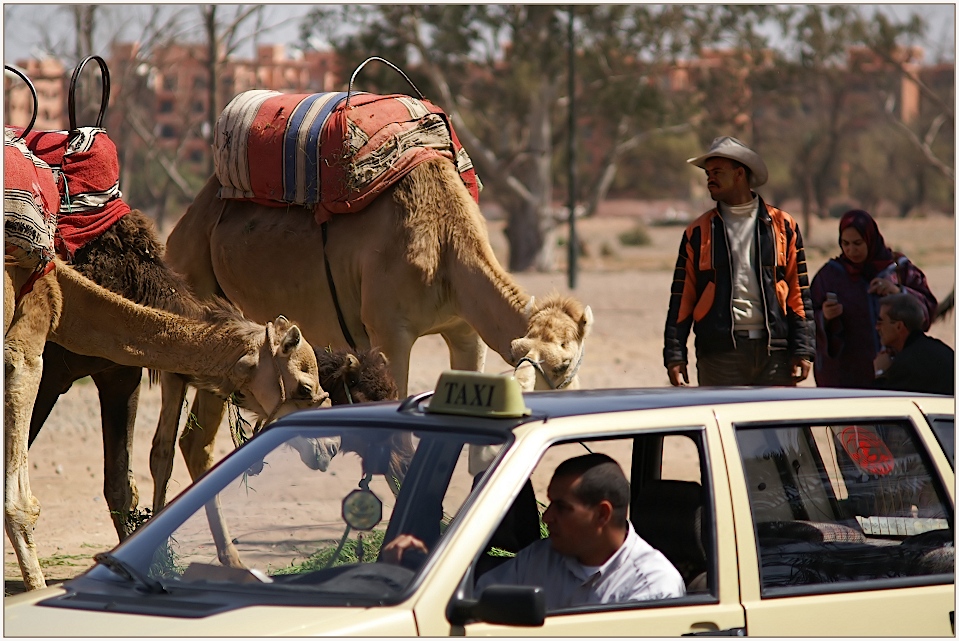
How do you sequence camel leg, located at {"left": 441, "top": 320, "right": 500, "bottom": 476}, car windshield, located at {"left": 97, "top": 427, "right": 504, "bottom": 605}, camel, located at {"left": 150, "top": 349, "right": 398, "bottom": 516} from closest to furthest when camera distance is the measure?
car windshield, located at {"left": 97, "top": 427, "right": 504, "bottom": 605}, camel, located at {"left": 150, "top": 349, "right": 398, "bottom": 516}, camel leg, located at {"left": 441, "top": 320, "right": 500, "bottom": 476}

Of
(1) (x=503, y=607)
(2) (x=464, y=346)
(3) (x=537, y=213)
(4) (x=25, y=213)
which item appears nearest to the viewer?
(1) (x=503, y=607)

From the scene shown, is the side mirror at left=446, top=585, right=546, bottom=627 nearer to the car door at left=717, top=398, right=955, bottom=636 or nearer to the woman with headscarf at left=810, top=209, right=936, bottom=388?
the car door at left=717, top=398, right=955, bottom=636

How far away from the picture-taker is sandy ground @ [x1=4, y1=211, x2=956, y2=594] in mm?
8365

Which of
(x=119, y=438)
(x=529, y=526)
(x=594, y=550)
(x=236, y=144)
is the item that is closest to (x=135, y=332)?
(x=119, y=438)

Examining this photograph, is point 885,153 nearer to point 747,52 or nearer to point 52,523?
point 747,52

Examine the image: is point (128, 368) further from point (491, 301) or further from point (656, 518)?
point (656, 518)

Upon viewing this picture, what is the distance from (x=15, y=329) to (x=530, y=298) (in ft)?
8.99

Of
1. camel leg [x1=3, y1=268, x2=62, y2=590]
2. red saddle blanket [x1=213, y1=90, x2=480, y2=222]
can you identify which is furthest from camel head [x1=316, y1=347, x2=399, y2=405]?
red saddle blanket [x1=213, y1=90, x2=480, y2=222]

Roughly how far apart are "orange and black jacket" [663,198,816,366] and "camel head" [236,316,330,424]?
1960mm

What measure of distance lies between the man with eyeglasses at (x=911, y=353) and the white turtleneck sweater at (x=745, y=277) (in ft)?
2.20

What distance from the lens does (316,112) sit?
8156 mm

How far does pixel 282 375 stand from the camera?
20.4 feet

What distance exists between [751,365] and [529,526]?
3.04 metres

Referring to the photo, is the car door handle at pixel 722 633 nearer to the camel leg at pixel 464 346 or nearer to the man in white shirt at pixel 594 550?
the man in white shirt at pixel 594 550
